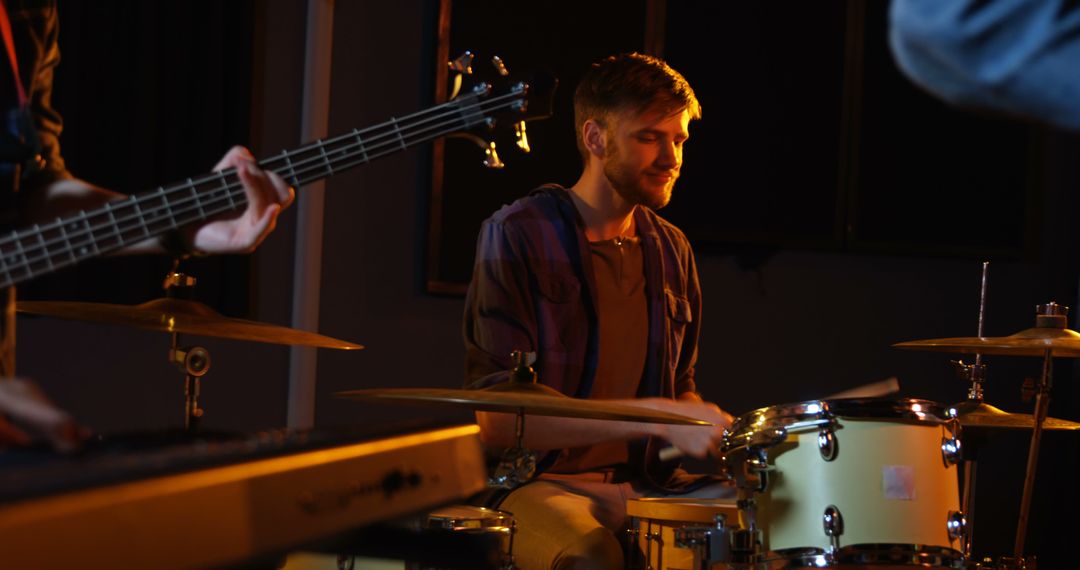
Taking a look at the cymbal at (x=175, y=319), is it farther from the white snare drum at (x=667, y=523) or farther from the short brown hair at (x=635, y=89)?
the short brown hair at (x=635, y=89)

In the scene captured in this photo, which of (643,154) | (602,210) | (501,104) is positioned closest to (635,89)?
(643,154)

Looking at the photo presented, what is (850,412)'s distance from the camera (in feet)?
7.32

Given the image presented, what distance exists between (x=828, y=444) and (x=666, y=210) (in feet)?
7.12

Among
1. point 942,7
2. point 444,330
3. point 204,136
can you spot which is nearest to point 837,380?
point 444,330

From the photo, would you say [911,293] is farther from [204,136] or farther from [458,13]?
[204,136]

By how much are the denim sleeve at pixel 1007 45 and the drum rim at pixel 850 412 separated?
163 cm

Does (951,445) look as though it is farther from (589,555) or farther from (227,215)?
(227,215)

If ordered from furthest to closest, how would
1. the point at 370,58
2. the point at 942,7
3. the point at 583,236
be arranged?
the point at 370,58, the point at 583,236, the point at 942,7

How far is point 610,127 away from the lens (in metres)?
3.13

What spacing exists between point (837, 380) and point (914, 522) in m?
2.41

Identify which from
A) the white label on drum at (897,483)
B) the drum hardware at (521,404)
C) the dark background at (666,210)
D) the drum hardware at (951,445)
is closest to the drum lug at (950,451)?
the drum hardware at (951,445)

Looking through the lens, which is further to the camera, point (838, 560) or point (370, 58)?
point (370, 58)

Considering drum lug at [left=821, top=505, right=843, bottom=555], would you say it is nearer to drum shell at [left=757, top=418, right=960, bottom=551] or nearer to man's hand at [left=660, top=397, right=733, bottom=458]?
drum shell at [left=757, top=418, right=960, bottom=551]

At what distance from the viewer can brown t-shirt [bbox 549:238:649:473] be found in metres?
2.87
